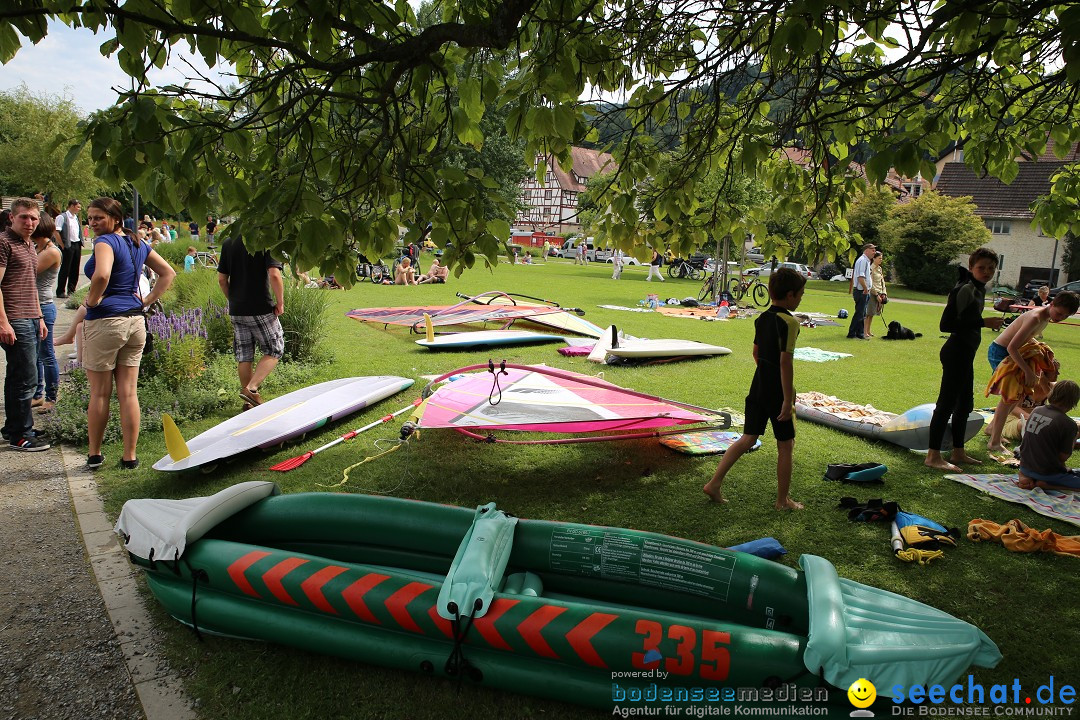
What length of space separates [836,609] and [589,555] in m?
1.05

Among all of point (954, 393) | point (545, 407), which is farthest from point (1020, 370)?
point (545, 407)

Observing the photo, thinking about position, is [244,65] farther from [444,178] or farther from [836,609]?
[836,609]

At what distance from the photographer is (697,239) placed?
5121 mm

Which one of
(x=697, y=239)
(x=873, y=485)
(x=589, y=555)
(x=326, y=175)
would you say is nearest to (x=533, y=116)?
(x=326, y=175)

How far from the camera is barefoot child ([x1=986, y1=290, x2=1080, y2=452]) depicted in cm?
543

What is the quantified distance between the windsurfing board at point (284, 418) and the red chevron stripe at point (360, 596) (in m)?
2.54

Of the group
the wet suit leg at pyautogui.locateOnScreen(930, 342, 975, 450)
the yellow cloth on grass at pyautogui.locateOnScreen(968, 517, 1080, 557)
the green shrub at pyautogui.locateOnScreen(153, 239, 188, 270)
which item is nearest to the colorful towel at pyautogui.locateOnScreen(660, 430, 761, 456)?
the wet suit leg at pyautogui.locateOnScreen(930, 342, 975, 450)

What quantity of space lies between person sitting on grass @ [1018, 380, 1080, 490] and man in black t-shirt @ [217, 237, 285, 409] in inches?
250

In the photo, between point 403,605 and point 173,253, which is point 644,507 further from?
point 173,253

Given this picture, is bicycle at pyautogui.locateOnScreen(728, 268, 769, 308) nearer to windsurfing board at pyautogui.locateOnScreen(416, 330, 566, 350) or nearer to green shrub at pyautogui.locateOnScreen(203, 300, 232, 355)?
windsurfing board at pyautogui.locateOnScreen(416, 330, 566, 350)

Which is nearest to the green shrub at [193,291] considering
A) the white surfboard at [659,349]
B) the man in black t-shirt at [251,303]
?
the man in black t-shirt at [251,303]

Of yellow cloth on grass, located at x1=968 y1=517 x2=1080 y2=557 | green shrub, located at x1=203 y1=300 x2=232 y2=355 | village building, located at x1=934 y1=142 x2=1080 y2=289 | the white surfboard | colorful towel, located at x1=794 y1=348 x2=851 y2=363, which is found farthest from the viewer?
village building, located at x1=934 y1=142 x2=1080 y2=289

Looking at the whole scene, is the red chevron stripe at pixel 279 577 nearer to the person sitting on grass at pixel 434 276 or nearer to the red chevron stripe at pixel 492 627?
the red chevron stripe at pixel 492 627

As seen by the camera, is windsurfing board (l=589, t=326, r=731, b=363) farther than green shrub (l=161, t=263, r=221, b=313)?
No
